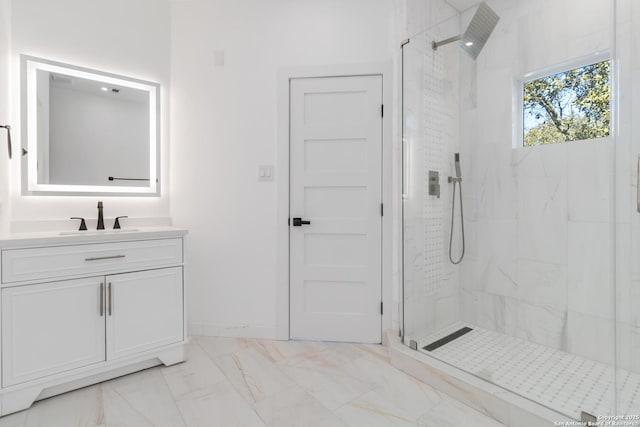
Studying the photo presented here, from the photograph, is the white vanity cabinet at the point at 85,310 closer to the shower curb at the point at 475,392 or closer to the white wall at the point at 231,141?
the white wall at the point at 231,141

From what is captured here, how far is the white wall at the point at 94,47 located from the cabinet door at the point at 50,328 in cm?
66

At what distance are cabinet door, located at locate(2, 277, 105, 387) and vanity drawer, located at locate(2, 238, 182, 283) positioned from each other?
61 millimetres

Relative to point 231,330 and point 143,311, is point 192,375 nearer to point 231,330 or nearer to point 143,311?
point 143,311

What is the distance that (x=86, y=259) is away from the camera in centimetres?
178

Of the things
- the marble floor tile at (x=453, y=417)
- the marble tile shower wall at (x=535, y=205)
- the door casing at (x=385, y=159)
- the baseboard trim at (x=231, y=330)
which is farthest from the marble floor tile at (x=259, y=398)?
the marble tile shower wall at (x=535, y=205)

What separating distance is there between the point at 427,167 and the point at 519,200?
684mm

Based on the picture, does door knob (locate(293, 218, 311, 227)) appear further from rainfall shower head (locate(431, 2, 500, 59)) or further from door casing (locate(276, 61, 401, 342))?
rainfall shower head (locate(431, 2, 500, 59))

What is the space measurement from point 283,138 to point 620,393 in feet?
7.70

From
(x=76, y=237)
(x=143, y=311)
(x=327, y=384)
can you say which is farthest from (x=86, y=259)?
(x=327, y=384)

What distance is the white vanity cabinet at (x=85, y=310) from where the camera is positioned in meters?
1.58

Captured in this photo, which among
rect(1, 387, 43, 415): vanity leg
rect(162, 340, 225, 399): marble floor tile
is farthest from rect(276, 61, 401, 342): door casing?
rect(1, 387, 43, 415): vanity leg

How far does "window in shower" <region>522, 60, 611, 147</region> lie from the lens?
6.05 ft

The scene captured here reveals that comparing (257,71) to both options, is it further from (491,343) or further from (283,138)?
(491,343)

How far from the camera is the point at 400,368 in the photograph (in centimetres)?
200
